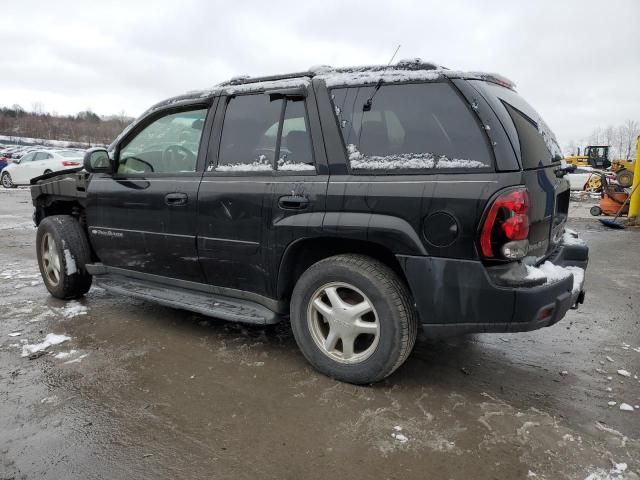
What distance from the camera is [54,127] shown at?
10700 cm

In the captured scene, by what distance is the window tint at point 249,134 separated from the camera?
10.2 ft

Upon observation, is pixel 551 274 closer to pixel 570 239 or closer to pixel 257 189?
pixel 570 239

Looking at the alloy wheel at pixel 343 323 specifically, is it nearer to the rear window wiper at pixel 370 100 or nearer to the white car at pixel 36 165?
the rear window wiper at pixel 370 100

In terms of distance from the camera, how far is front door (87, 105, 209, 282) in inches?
134

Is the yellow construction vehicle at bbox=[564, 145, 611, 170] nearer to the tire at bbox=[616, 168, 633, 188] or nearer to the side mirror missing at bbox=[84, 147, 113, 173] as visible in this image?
the tire at bbox=[616, 168, 633, 188]

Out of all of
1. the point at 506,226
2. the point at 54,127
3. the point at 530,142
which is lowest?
the point at 506,226

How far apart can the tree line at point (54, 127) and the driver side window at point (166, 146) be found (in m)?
101

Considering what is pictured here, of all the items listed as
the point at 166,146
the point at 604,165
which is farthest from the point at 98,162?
the point at 604,165

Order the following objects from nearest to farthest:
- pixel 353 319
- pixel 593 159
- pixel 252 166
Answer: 1. pixel 353 319
2. pixel 252 166
3. pixel 593 159

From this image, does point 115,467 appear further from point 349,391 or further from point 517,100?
point 517,100

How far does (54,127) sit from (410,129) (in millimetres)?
123810

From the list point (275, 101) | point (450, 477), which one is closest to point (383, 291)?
point (450, 477)

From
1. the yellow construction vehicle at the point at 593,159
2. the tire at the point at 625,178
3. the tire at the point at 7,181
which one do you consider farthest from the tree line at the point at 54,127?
the tire at the point at 625,178

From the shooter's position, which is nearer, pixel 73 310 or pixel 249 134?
pixel 249 134
